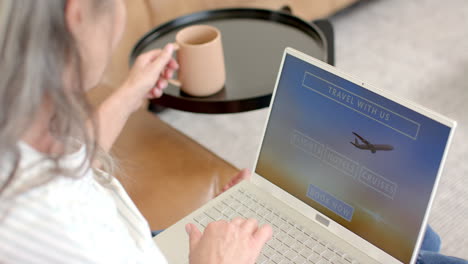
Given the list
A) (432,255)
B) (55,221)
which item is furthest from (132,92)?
(432,255)

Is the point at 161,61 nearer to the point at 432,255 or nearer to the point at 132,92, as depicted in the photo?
the point at 132,92

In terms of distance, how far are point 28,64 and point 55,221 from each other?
0.18m

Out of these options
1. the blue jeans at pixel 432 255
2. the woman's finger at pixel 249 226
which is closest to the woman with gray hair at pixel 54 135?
the woman's finger at pixel 249 226

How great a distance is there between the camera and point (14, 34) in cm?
47

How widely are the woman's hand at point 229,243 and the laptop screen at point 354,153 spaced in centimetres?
16

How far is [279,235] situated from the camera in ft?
2.88

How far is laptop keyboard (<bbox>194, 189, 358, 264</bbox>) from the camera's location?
833 mm

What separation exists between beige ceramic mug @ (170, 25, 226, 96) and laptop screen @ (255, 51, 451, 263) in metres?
0.29

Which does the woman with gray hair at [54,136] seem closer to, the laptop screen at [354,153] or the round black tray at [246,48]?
the laptop screen at [354,153]

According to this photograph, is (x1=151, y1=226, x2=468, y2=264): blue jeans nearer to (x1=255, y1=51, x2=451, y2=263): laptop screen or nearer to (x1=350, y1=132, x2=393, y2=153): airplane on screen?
(x1=255, y1=51, x2=451, y2=263): laptop screen

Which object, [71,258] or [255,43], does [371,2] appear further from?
[71,258]

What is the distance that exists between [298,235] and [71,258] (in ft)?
1.38

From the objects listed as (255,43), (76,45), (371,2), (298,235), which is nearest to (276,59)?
(255,43)

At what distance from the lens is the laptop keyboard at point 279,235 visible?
2.73 ft
